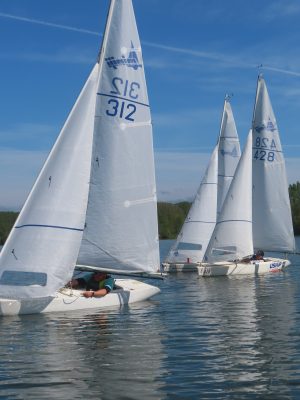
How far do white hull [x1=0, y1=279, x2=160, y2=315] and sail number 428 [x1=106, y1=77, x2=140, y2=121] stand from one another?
502 cm

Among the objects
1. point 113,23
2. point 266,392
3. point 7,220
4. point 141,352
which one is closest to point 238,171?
point 113,23

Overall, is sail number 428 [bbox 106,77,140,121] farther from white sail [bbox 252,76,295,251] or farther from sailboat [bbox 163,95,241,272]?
white sail [bbox 252,76,295,251]

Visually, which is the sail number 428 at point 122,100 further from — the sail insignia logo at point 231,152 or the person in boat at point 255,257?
the sail insignia logo at point 231,152

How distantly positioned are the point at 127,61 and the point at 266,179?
17084 mm

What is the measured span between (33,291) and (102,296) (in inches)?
95.6

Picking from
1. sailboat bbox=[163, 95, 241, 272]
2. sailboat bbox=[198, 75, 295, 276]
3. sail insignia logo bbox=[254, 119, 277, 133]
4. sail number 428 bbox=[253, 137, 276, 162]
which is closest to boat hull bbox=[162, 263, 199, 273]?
sailboat bbox=[163, 95, 241, 272]

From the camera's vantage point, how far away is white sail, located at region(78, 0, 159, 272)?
18.1 m

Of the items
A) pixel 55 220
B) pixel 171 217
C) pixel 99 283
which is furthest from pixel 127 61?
pixel 171 217

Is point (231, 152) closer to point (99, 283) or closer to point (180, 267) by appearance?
point (180, 267)

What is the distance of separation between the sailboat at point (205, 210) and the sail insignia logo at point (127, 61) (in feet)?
46.8

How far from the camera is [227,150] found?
3503 cm

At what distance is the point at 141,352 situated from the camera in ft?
41.9

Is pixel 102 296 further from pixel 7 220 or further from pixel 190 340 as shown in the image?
pixel 7 220

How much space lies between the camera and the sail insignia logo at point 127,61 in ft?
60.1
